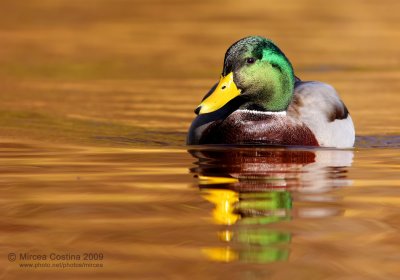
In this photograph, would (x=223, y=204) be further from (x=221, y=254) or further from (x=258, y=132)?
(x=258, y=132)

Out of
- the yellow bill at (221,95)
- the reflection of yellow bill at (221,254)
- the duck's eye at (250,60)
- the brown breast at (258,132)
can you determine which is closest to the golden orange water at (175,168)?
the reflection of yellow bill at (221,254)

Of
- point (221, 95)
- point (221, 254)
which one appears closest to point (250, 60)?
point (221, 95)

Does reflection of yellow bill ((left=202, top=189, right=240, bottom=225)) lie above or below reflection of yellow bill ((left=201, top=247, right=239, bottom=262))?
above

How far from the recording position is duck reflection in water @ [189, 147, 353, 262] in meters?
5.56

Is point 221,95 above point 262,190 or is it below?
above

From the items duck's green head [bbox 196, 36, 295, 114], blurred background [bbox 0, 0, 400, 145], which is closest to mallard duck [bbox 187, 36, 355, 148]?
duck's green head [bbox 196, 36, 295, 114]

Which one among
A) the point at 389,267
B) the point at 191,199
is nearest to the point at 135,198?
the point at 191,199

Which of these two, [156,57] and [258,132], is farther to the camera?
[156,57]

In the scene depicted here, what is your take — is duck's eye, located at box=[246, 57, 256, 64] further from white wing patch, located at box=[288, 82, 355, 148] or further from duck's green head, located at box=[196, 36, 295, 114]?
white wing patch, located at box=[288, 82, 355, 148]

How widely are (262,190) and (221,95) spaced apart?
6.04 feet

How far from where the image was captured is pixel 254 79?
350 inches

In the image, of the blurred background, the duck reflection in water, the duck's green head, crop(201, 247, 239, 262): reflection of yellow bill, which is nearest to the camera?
crop(201, 247, 239, 262): reflection of yellow bill

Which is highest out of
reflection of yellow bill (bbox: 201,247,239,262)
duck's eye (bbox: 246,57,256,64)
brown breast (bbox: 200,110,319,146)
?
Result: duck's eye (bbox: 246,57,256,64)

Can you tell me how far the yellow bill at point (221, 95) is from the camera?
8539 millimetres
